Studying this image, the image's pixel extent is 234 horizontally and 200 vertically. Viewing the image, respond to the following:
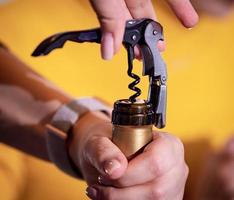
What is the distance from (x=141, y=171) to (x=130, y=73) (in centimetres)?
11

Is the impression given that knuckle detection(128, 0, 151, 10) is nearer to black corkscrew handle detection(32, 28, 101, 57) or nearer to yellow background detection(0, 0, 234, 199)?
black corkscrew handle detection(32, 28, 101, 57)

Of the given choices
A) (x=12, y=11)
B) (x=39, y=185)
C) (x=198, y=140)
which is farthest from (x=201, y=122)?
(x=12, y=11)

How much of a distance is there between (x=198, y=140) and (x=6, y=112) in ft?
1.41

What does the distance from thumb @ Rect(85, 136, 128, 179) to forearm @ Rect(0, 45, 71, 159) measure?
0.33 m

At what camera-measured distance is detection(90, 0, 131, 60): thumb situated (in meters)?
0.45

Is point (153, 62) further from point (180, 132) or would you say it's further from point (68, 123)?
point (180, 132)

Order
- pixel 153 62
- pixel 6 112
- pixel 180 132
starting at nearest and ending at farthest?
pixel 153 62 < pixel 6 112 < pixel 180 132

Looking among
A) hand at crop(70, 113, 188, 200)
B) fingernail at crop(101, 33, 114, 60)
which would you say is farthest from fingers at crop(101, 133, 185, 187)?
fingernail at crop(101, 33, 114, 60)

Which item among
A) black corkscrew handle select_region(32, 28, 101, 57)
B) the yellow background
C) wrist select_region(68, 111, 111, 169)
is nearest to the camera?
black corkscrew handle select_region(32, 28, 101, 57)

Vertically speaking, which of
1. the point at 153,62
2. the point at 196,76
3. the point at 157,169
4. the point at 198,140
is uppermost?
the point at 153,62

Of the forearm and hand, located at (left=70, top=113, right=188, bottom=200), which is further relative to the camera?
the forearm

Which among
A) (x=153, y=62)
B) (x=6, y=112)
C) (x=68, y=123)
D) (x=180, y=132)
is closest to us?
(x=153, y=62)

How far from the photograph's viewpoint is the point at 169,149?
1.83ft

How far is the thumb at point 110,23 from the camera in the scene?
1.49ft
